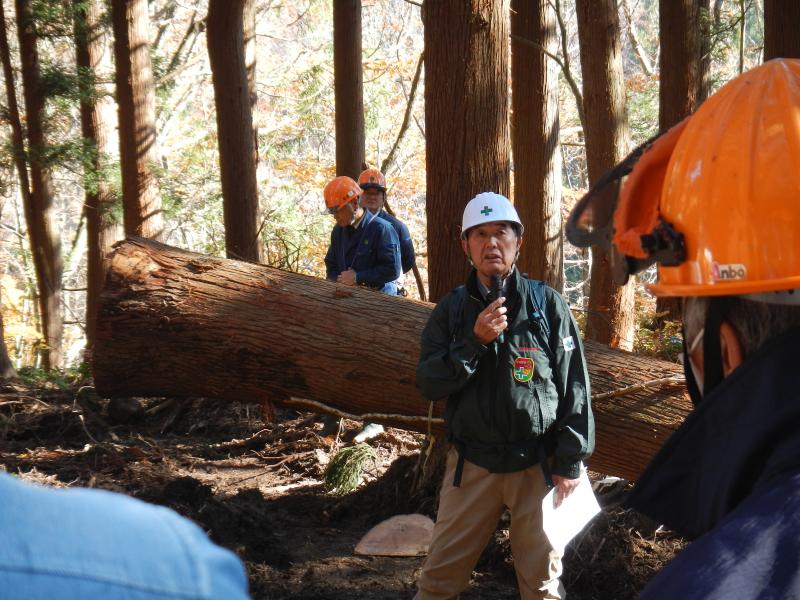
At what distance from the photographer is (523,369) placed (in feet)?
12.8

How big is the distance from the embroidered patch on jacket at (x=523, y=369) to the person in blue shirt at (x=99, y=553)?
3.20 m

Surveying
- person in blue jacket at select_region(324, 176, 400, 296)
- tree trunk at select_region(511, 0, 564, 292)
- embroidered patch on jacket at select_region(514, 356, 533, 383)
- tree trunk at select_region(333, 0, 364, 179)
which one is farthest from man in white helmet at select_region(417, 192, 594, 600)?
tree trunk at select_region(333, 0, 364, 179)

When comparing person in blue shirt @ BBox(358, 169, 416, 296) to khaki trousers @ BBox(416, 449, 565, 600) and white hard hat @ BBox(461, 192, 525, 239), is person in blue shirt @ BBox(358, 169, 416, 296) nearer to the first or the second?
white hard hat @ BBox(461, 192, 525, 239)

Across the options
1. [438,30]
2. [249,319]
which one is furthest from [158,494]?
[438,30]

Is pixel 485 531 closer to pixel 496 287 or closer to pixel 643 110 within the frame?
pixel 496 287

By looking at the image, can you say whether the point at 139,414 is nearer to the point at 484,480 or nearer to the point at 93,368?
the point at 93,368

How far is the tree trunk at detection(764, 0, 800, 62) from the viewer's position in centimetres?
859

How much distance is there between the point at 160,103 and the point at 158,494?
53.9 feet

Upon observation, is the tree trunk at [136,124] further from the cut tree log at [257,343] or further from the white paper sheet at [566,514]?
the white paper sheet at [566,514]

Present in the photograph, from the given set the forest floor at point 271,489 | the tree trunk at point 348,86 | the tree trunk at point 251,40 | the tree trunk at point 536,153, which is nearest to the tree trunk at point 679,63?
the tree trunk at point 536,153

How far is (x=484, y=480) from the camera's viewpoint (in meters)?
4.01

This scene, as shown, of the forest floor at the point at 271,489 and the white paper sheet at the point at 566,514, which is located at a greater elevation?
the white paper sheet at the point at 566,514

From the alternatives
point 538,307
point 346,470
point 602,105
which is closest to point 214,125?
point 602,105

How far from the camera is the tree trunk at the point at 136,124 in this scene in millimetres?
11344
